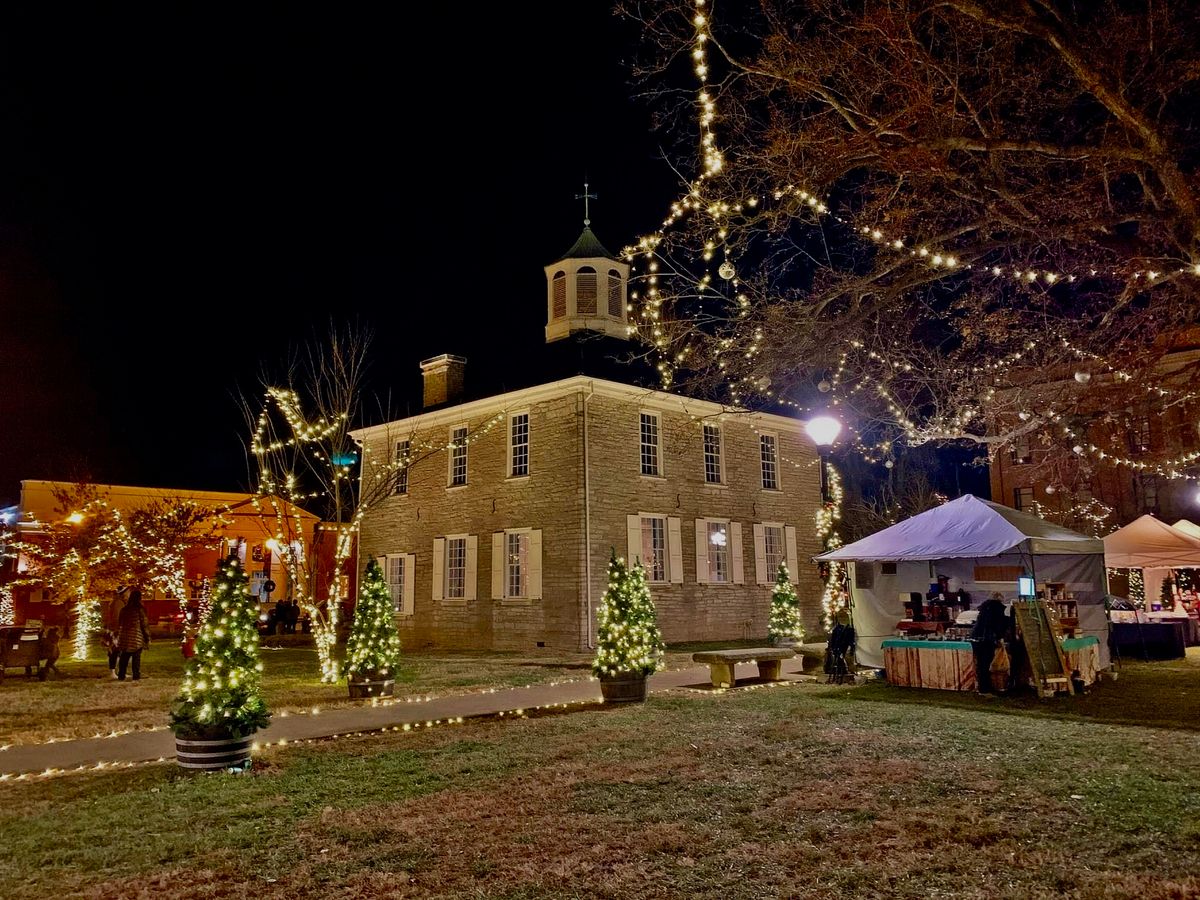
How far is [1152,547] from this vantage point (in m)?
18.8

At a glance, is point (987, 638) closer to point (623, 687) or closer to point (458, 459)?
point (623, 687)

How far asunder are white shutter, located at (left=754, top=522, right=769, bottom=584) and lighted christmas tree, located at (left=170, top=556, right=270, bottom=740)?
18319 millimetres

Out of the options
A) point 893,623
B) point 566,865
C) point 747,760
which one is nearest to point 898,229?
point 747,760

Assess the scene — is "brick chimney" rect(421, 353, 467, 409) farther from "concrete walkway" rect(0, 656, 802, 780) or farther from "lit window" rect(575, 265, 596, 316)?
"concrete walkway" rect(0, 656, 802, 780)

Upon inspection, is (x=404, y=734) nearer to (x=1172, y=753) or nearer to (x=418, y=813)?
(x=418, y=813)

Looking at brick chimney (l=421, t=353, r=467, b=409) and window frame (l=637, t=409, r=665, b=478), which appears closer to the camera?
window frame (l=637, t=409, r=665, b=478)

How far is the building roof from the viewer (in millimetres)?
25016

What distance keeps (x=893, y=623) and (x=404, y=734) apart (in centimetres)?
957

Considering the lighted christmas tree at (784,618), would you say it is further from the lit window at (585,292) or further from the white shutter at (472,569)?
the lit window at (585,292)

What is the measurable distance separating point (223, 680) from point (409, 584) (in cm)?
1769

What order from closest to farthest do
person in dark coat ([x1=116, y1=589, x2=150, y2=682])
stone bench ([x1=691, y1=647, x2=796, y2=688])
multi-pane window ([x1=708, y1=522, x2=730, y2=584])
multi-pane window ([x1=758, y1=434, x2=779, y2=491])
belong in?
stone bench ([x1=691, y1=647, x2=796, y2=688])
person in dark coat ([x1=116, y1=589, x2=150, y2=682])
multi-pane window ([x1=708, y1=522, x2=730, y2=584])
multi-pane window ([x1=758, y1=434, x2=779, y2=491])

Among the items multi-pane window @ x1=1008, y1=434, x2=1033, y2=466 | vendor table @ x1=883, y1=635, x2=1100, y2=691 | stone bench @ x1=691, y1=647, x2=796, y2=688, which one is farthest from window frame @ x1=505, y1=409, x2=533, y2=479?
multi-pane window @ x1=1008, y1=434, x2=1033, y2=466

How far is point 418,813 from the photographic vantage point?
6066mm

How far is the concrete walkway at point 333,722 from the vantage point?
332 inches
